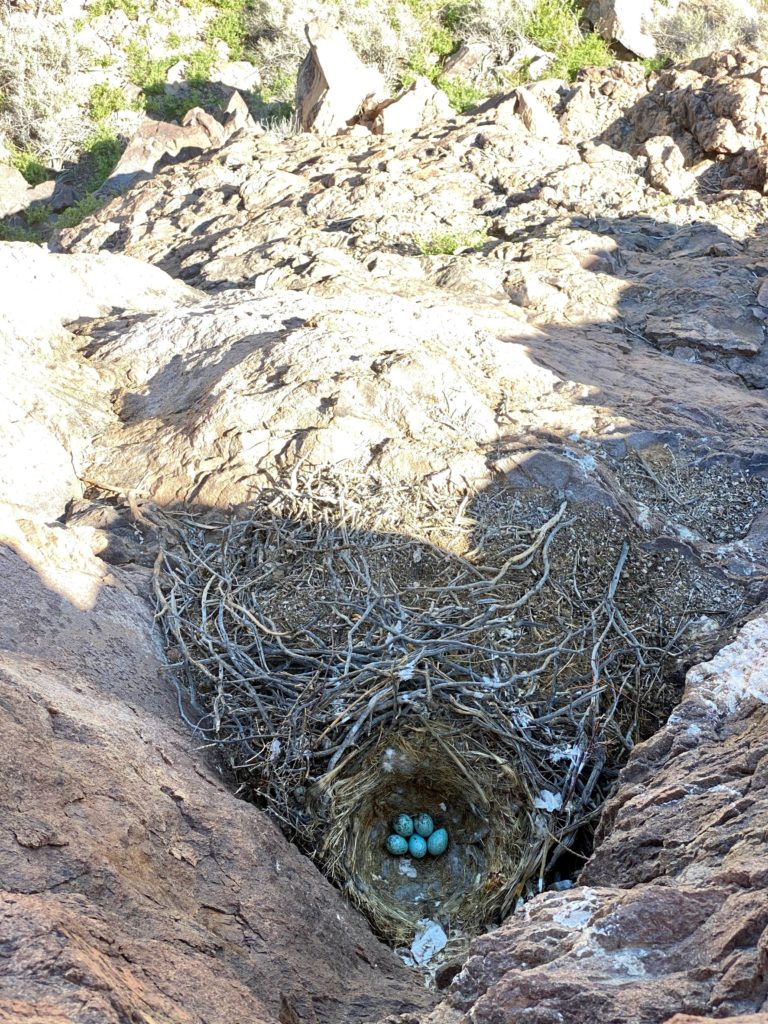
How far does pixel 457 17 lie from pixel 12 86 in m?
7.59

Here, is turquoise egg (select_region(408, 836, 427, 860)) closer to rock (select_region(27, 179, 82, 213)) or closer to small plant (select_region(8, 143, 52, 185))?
rock (select_region(27, 179, 82, 213))

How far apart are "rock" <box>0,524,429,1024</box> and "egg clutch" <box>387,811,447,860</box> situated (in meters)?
0.66

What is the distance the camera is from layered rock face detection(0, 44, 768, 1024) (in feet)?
5.69

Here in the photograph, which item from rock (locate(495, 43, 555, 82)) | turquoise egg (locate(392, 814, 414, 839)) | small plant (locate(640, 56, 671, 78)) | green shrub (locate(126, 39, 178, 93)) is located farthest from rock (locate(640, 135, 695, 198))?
green shrub (locate(126, 39, 178, 93))

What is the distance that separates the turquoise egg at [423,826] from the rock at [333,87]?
341 inches

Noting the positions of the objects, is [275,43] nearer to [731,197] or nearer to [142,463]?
[731,197]

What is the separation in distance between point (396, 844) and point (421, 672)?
735 millimetres

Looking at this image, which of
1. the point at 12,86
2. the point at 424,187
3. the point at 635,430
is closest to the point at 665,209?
the point at 424,187

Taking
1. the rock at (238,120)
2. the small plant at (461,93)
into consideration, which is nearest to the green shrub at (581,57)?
the small plant at (461,93)

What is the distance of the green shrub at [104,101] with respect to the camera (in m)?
15.1

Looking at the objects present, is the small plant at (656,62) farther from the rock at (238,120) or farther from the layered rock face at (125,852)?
the layered rock face at (125,852)

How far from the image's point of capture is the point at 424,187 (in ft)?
26.9

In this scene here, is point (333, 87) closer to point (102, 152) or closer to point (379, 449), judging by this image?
point (102, 152)

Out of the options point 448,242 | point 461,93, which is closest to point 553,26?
point 461,93
